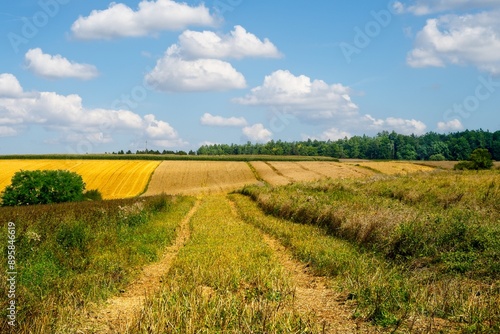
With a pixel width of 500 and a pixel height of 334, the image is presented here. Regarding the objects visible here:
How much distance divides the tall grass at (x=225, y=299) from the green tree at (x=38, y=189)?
139 ft

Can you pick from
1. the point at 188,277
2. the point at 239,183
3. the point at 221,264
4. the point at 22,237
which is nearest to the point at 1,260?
the point at 22,237

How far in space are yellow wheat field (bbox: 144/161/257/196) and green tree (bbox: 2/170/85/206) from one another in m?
13.7

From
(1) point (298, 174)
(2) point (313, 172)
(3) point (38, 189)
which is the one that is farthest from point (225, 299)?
(2) point (313, 172)

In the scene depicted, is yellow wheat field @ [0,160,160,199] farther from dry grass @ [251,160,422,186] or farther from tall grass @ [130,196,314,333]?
tall grass @ [130,196,314,333]

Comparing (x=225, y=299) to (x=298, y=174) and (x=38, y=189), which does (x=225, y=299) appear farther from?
(x=298, y=174)

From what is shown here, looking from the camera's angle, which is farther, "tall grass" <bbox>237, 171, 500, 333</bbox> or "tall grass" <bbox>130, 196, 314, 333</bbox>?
"tall grass" <bbox>237, 171, 500, 333</bbox>

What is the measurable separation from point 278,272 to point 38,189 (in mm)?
47502

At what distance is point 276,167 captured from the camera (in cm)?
9812

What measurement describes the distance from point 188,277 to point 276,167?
87.6 meters

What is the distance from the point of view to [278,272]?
11000mm

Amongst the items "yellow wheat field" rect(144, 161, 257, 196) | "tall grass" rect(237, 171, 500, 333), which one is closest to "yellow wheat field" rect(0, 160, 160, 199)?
"yellow wheat field" rect(144, 161, 257, 196)

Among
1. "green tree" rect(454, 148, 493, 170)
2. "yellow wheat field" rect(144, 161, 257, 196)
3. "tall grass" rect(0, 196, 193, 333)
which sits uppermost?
"green tree" rect(454, 148, 493, 170)

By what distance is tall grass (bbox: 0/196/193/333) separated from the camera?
7496 millimetres

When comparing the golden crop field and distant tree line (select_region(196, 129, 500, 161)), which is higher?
distant tree line (select_region(196, 129, 500, 161))
